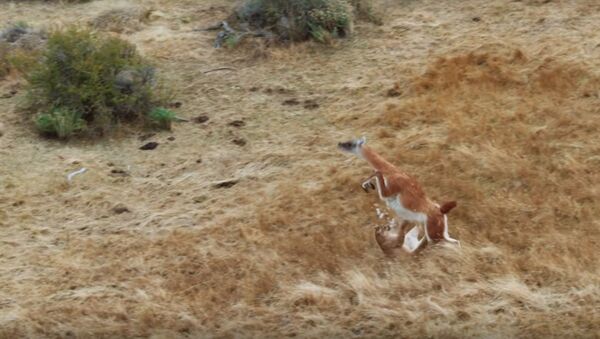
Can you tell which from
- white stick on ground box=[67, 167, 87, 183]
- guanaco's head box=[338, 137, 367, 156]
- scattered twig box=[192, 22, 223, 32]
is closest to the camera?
guanaco's head box=[338, 137, 367, 156]

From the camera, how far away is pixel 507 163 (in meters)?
6.48

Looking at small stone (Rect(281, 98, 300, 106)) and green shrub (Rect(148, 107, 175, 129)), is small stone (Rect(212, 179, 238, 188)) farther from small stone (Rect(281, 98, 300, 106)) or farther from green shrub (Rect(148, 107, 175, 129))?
small stone (Rect(281, 98, 300, 106))

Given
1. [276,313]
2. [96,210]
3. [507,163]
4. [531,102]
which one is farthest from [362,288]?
[531,102]

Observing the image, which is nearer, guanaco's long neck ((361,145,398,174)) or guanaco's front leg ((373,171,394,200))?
guanaco's front leg ((373,171,394,200))

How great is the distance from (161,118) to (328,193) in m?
2.00

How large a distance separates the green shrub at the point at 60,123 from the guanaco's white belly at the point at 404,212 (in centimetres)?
339

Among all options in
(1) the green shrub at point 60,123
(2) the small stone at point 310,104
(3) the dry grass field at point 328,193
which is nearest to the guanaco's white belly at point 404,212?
(3) the dry grass field at point 328,193

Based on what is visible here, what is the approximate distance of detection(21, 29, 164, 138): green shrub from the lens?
7.55m

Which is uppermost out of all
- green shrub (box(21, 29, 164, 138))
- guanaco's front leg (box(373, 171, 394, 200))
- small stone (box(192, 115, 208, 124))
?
guanaco's front leg (box(373, 171, 394, 200))

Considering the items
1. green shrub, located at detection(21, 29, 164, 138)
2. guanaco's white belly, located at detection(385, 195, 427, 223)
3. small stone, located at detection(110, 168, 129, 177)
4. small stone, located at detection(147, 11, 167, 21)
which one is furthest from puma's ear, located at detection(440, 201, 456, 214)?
small stone, located at detection(147, 11, 167, 21)

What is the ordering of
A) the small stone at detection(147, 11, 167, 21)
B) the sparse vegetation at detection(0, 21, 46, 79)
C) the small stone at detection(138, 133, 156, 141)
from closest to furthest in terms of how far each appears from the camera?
the small stone at detection(138, 133, 156, 141) → the sparse vegetation at detection(0, 21, 46, 79) → the small stone at detection(147, 11, 167, 21)

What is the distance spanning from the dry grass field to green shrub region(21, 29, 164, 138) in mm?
234

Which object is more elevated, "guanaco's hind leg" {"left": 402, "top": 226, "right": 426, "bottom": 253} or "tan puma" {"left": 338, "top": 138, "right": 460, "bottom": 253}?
"tan puma" {"left": 338, "top": 138, "right": 460, "bottom": 253}

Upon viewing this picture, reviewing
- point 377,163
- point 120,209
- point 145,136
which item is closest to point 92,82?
point 145,136
